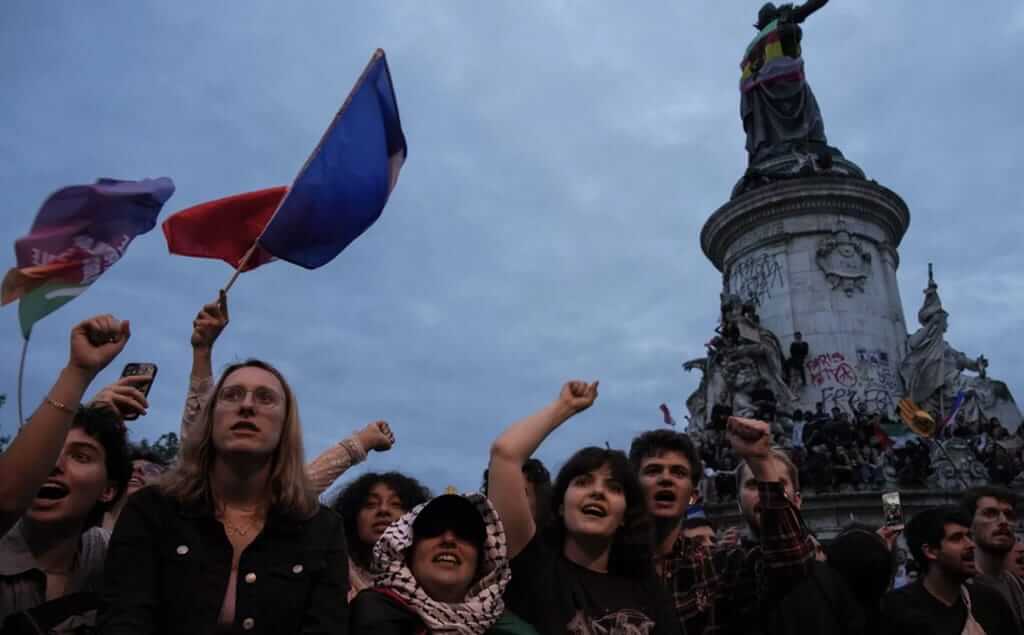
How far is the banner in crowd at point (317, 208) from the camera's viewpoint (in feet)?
19.1

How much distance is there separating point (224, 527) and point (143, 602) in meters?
0.38

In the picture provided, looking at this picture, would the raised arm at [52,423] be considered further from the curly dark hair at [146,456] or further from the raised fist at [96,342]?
the curly dark hair at [146,456]

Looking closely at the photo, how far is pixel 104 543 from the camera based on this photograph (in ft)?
11.8

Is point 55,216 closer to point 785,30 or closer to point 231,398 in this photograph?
point 231,398

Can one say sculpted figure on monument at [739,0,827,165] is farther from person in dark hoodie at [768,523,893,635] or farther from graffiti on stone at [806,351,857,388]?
person in dark hoodie at [768,523,893,635]

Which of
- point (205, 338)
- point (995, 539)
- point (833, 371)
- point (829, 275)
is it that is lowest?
point (995, 539)

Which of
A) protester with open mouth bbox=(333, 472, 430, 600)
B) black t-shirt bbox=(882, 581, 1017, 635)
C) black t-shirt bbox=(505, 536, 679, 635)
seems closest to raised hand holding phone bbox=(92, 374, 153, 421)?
protester with open mouth bbox=(333, 472, 430, 600)

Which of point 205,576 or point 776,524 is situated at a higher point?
point 776,524

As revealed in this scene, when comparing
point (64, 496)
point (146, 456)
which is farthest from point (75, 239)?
point (64, 496)

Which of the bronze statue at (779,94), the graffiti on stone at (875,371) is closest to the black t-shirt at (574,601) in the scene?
the graffiti on stone at (875,371)

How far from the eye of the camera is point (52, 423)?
3010 mm

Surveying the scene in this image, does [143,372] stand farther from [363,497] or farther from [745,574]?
[745,574]

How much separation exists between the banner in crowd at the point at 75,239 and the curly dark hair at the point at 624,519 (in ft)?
8.50

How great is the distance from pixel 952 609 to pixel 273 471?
4266mm
